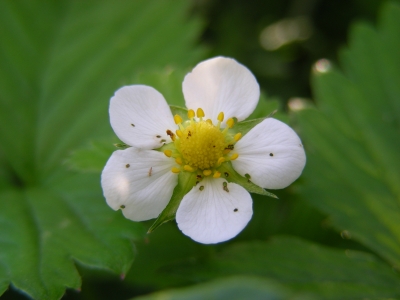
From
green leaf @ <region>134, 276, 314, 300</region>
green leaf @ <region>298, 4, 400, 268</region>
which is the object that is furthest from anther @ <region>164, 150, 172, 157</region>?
green leaf @ <region>298, 4, 400, 268</region>

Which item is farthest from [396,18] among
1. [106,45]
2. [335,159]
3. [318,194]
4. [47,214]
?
[47,214]

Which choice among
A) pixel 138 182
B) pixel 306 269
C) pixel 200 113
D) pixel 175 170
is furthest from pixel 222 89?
pixel 306 269

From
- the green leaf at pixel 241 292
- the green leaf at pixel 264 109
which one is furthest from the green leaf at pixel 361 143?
the green leaf at pixel 241 292

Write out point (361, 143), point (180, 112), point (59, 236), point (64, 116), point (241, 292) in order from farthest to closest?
1. point (64, 116)
2. point (361, 143)
3. point (59, 236)
4. point (180, 112)
5. point (241, 292)

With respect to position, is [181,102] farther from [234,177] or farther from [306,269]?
[306,269]

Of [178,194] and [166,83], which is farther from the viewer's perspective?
[166,83]

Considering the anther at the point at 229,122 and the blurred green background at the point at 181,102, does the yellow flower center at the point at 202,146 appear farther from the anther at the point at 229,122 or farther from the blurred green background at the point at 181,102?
the blurred green background at the point at 181,102

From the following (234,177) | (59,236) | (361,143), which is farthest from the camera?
(361,143)

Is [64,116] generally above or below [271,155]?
below

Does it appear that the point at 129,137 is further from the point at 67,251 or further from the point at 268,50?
the point at 268,50
